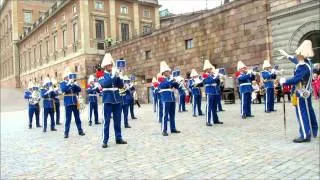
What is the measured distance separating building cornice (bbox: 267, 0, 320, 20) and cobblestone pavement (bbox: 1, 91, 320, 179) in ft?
41.6

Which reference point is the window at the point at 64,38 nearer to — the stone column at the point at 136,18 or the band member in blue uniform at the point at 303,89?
the stone column at the point at 136,18

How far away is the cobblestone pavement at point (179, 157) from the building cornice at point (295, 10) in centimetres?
1269

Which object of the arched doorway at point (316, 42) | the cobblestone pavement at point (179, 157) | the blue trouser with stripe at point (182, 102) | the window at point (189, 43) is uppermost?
the window at point (189, 43)

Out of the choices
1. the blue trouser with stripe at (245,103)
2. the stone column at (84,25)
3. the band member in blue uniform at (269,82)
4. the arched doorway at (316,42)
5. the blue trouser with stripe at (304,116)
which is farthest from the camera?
the stone column at (84,25)

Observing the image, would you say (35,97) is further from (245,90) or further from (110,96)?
(245,90)

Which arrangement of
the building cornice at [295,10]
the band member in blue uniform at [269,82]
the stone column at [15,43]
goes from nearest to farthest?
the band member in blue uniform at [269,82], the building cornice at [295,10], the stone column at [15,43]

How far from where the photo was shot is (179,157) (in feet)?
24.9

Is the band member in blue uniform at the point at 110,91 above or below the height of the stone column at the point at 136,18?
below

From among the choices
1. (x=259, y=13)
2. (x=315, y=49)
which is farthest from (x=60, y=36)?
(x=315, y=49)

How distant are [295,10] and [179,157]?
1802cm

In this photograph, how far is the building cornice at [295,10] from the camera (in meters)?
21.9

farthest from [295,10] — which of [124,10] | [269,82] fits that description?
[124,10]

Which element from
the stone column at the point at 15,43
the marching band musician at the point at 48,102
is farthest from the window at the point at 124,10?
the marching band musician at the point at 48,102

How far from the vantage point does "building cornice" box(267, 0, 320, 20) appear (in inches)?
862
